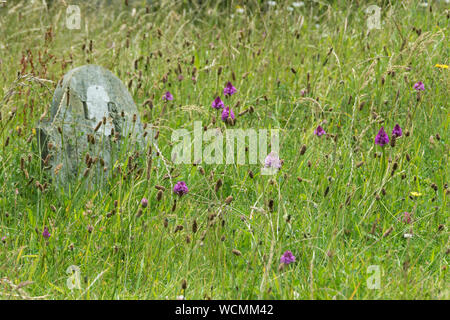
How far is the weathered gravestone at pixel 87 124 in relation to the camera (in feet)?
10.8

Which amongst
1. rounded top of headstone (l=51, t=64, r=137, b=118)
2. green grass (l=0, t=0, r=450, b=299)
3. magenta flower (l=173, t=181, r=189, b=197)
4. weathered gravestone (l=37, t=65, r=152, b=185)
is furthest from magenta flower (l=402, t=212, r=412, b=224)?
rounded top of headstone (l=51, t=64, r=137, b=118)

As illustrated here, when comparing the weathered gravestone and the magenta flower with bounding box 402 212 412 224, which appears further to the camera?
the weathered gravestone

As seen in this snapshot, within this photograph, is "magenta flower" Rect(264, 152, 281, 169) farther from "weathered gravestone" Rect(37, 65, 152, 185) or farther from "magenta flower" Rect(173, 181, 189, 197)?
"weathered gravestone" Rect(37, 65, 152, 185)

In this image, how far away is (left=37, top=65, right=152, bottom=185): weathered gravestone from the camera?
3.28 meters

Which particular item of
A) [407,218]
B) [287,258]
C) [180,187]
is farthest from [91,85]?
[407,218]

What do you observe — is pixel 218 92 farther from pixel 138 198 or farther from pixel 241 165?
pixel 138 198

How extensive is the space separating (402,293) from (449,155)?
1.33 metres

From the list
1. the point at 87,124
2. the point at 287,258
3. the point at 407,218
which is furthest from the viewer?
the point at 87,124

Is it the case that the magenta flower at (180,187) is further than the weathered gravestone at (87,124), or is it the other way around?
the weathered gravestone at (87,124)

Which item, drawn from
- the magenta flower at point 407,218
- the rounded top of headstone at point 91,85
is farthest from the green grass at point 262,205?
the rounded top of headstone at point 91,85

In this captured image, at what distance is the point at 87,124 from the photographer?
351 centimetres

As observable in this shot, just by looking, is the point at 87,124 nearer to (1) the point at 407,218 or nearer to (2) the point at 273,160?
(2) the point at 273,160

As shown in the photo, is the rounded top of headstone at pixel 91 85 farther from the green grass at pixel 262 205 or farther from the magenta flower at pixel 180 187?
the magenta flower at pixel 180 187

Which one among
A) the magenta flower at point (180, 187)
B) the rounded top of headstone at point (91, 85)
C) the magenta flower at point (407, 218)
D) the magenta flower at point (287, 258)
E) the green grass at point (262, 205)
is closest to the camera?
the magenta flower at point (287, 258)
